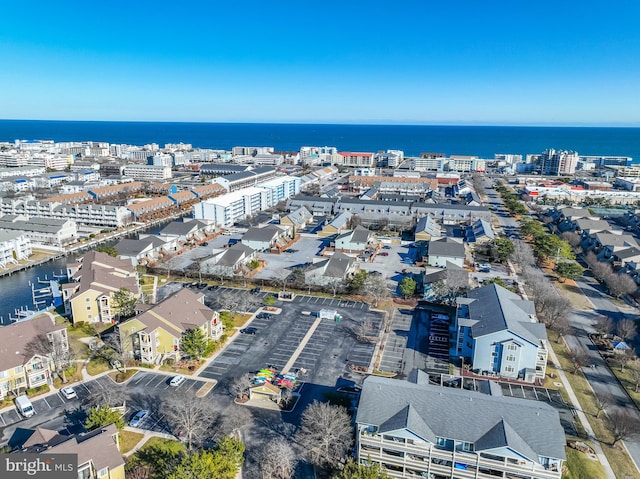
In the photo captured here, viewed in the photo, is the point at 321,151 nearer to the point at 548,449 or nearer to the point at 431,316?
the point at 431,316

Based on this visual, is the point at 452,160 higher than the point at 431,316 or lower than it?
higher

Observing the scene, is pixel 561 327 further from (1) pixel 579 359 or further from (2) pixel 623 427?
(2) pixel 623 427

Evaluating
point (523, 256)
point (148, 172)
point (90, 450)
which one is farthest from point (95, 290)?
point (148, 172)

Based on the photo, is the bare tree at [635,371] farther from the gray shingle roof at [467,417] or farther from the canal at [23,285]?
the canal at [23,285]

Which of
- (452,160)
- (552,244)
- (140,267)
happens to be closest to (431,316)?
(552,244)

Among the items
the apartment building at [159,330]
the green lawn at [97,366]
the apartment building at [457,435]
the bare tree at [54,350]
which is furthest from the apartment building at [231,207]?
the apartment building at [457,435]
